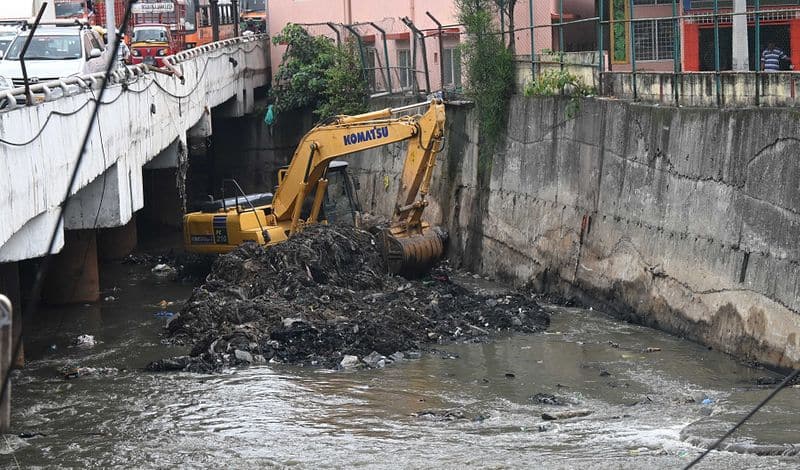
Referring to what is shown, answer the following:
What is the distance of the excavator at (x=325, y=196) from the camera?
23.7 m

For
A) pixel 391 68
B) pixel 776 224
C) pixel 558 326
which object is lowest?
pixel 558 326

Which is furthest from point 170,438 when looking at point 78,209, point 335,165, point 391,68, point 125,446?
point 391,68

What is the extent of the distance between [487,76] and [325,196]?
431 cm

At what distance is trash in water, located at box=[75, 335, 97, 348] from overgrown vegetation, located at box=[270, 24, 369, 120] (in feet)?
49.9

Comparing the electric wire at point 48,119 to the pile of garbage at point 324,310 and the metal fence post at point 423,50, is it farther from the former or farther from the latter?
the metal fence post at point 423,50

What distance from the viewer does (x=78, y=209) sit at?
61.5 ft

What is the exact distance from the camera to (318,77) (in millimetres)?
36125

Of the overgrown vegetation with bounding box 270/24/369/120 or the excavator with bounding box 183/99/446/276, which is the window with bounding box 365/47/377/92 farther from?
the excavator with bounding box 183/99/446/276

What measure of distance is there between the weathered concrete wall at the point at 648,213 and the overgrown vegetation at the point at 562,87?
0.86 ft

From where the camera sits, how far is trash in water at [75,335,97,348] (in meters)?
19.8

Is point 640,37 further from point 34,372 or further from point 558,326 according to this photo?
point 34,372

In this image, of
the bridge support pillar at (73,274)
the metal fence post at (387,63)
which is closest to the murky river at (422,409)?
the bridge support pillar at (73,274)

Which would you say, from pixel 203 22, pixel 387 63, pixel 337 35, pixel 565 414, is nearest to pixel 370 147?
pixel 387 63

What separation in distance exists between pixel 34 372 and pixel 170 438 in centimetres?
454
